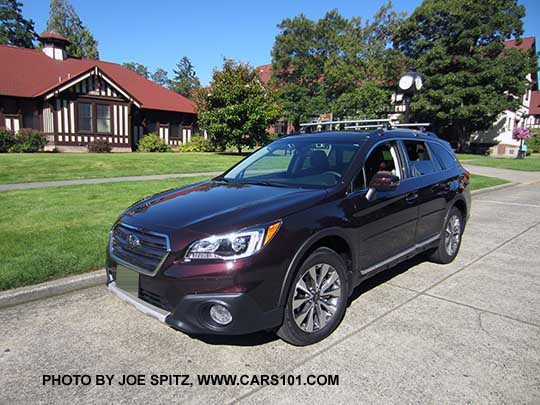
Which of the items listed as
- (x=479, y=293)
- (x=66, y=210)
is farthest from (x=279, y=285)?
(x=66, y=210)

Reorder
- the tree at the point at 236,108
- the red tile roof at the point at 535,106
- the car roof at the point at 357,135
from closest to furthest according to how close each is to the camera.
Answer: the car roof at the point at 357,135, the tree at the point at 236,108, the red tile roof at the point at 535,106

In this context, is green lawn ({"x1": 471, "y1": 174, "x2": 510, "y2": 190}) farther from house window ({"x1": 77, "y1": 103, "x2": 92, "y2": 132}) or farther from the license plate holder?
house window ({"x1": 77, "y1": 103, "x2": 92, "y2": 132})

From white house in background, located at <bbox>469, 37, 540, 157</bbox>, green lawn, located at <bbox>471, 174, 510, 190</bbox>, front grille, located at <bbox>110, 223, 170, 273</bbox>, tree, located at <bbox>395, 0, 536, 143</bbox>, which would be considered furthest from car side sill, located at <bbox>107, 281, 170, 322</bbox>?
white house in background, located at <bbox>469, 37, 540, 157</bbox>

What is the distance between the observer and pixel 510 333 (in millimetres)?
3588

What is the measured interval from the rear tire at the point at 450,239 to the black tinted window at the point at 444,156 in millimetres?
613

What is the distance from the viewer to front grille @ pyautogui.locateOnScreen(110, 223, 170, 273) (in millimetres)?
3004

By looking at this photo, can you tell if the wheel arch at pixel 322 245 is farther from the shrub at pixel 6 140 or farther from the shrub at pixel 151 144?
the shrub at pixel 151 144

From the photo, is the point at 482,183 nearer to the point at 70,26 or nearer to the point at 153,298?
the point at 153,298

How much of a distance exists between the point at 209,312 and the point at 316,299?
94 centimetres

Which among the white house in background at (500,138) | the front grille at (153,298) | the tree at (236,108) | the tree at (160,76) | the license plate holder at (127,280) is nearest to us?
the front grille at (153,298)

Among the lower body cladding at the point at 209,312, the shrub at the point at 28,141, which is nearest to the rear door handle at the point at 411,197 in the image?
the lower body cladding at the point at 209,312

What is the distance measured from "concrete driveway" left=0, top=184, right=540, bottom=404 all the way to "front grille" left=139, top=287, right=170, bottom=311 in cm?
45

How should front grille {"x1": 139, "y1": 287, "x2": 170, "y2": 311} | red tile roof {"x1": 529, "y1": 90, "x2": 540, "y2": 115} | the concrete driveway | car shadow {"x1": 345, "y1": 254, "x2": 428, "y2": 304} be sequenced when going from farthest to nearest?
red tile roof {"x1": 529, "y1": 90, "x2": 540, "y2": 115} < car shadow {"x1": 345, "y1": 254, "x2": 428, "y2": 304} < front grille {"x1": 139, "y1": 287, "x2": 170, "y2": 311} < the concrete driveway

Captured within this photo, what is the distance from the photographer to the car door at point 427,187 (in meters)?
4.70
